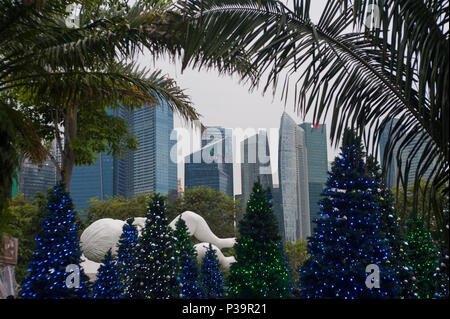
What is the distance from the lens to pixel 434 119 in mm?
2787

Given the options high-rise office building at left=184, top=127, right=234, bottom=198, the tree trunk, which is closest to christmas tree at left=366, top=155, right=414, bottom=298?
the tree trunk

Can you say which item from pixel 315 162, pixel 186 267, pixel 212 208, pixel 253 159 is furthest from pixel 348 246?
pixel 315 162

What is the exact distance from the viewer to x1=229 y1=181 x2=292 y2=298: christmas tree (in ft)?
40.3

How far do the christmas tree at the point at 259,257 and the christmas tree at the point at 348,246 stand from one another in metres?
1.15

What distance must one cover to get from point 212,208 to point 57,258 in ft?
70.8

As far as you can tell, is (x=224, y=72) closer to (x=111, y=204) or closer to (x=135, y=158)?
(x=111, y=204)

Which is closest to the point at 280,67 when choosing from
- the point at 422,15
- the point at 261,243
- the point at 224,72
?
the point at 422,15

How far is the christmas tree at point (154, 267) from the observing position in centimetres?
1256

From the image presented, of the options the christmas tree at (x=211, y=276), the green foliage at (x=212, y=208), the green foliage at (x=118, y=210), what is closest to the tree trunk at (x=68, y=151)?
the christmas tree at (x=211, y=276)

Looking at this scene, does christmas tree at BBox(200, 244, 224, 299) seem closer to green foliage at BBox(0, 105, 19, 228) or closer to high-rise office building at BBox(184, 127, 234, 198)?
green foliage at BBox(0, 105, 19, 228)

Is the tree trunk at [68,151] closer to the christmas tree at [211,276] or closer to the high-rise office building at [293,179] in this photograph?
the christmas tree at [211,276]

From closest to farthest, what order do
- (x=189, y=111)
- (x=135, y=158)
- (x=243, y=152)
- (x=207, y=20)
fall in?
1. (x=207, y=20)
2. (x=189, y=111)
3. (x=243, y=152)
4. (x=135, y=158)

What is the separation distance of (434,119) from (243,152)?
178 ft

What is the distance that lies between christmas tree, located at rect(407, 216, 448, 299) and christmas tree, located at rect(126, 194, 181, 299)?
6610mm
